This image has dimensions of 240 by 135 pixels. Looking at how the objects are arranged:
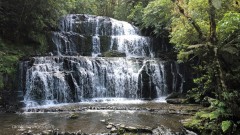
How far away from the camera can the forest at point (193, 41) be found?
32.8ft

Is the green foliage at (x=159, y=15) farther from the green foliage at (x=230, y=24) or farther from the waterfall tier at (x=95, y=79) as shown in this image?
the green foliage at (x=230, y=24)

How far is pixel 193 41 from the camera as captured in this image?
1424 centimetres

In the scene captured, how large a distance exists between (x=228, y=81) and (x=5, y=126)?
873cm

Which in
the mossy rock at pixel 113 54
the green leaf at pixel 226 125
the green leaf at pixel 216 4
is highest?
the green leaf at pixel 216 4

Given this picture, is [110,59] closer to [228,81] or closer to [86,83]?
[86,83]

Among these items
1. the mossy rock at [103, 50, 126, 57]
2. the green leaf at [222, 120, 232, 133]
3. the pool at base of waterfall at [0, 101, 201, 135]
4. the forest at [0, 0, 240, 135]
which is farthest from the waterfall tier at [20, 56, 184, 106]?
the green leaf at [222, 120, 232, 133]

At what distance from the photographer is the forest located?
394 inches

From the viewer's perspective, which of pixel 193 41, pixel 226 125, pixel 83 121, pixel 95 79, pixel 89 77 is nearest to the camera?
pixel 226 125

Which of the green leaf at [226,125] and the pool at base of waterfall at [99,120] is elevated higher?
the green leaf at [226,125]

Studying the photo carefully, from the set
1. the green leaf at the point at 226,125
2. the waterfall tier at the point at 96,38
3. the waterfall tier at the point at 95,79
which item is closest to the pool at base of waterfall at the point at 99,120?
the green leaf at the point at 226,125

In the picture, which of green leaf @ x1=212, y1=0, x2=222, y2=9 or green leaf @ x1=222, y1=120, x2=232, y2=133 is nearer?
green leaf @ x1=222, y1=120, x2=232, y2=133

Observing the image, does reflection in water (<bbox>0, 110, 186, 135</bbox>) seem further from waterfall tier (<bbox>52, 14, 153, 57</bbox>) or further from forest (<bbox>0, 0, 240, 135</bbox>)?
waterfall tier (<bbox>52, 14, 153, 57</bbox>)

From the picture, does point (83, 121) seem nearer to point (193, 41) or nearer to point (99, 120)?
point (99, 120)

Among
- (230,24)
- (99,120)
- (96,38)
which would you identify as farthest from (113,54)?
(230,24)
